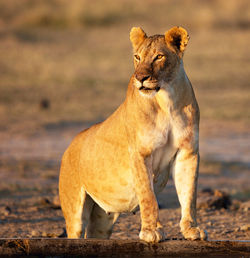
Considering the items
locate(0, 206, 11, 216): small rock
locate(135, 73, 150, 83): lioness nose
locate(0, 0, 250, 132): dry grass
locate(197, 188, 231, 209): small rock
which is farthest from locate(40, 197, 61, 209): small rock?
locate(0, 0, 250, 132): dry grass

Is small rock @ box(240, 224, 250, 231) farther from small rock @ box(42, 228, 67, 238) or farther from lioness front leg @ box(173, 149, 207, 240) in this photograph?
lioness front leg @ box(173, 149, 207, 240)

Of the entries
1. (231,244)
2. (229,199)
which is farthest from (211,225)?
(231,244)

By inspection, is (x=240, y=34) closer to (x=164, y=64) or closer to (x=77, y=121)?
(x=77, y=121)

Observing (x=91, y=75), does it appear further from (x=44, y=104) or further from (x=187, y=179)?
(x=187, y=179)

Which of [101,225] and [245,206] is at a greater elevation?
[101,225]

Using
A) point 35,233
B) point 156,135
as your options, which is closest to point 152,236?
point 156,135

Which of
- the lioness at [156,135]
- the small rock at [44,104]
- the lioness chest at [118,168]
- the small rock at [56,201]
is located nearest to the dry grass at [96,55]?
the small rock at [44,104]

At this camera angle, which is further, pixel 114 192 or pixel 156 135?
pixel 114 192

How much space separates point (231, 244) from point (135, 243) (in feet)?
1.96

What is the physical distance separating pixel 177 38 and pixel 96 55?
2091 centimetres

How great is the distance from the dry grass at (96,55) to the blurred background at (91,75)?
0.10ft

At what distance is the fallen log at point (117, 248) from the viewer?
4.69 metres

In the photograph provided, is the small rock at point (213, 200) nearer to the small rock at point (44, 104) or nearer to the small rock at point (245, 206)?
the small rock at point (245, 206)

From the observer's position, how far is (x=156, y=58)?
4.82 metres
